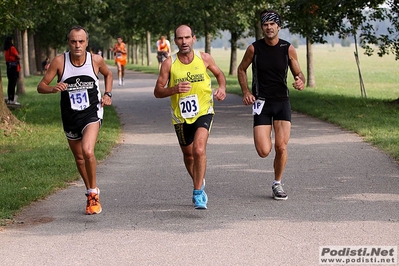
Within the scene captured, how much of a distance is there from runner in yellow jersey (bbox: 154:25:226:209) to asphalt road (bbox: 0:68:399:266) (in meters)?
0.53

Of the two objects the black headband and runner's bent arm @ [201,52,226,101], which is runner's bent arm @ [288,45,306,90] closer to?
the black headband

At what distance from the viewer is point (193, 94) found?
814cm

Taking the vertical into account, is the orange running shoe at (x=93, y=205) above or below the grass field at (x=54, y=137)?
above

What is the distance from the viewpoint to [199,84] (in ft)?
26.7

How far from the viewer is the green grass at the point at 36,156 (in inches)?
360

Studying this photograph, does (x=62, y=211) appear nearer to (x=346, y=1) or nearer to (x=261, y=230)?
(x=261, y=230)

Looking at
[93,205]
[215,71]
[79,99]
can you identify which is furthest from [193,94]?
[93,205]

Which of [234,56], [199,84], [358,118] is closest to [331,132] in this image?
[358,118]

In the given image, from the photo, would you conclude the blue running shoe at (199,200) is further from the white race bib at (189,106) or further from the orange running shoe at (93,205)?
the orange running shoe at (93,205)

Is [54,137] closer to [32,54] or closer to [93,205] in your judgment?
[93,205]

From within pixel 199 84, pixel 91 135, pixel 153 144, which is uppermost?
pixel 199 84

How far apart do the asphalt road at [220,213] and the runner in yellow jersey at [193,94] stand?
0.53 m

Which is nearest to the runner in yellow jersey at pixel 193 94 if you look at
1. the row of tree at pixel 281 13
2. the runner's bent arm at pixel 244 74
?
the runner's bent arm at pixel 244 74

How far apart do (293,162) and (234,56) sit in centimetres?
3055
